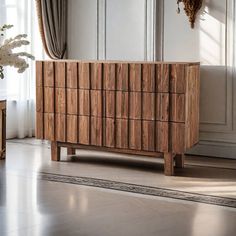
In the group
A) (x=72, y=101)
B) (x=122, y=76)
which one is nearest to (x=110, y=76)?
(x=122, y=76)

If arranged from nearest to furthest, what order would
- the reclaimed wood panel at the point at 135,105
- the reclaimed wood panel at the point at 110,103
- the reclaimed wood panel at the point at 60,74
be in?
the reclaimed wood panel at the point at 135,105 < the reclaimed wood panel at the point at 110,103 < the reclaimed wood panel at the point at 60,74

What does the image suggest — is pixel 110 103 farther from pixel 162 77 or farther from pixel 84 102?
pixel 162 77

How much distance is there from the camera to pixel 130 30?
20.1 ft

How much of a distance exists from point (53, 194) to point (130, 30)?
2.52 metres

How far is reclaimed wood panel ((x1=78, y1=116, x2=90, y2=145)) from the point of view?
208 inches

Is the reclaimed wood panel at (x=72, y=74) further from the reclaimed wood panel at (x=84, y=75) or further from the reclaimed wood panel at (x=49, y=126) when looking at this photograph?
the reclaimed wood panel at (x=49, y=126)

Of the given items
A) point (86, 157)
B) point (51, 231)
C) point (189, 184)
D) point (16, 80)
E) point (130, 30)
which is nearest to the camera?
point (51, 231)

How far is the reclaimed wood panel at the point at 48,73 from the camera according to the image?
5393 millimetres

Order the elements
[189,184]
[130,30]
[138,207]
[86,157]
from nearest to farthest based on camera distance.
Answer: [138,207], [189,184], [86,157], [130,30]

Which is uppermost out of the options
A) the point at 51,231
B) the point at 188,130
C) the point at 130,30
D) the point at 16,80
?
the point at 130,30

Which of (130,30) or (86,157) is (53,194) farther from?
(130,30)

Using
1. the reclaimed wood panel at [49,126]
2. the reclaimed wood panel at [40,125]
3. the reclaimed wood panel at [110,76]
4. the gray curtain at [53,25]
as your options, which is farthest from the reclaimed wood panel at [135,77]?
the gray curtain at [53,25]

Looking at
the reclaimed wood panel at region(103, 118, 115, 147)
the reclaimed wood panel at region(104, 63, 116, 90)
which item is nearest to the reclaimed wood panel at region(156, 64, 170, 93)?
the reclaimed wood panel at region(104, 63, 116, 90)

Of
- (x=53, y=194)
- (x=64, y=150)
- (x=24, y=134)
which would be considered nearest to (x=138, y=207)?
(x=53, y=194)
